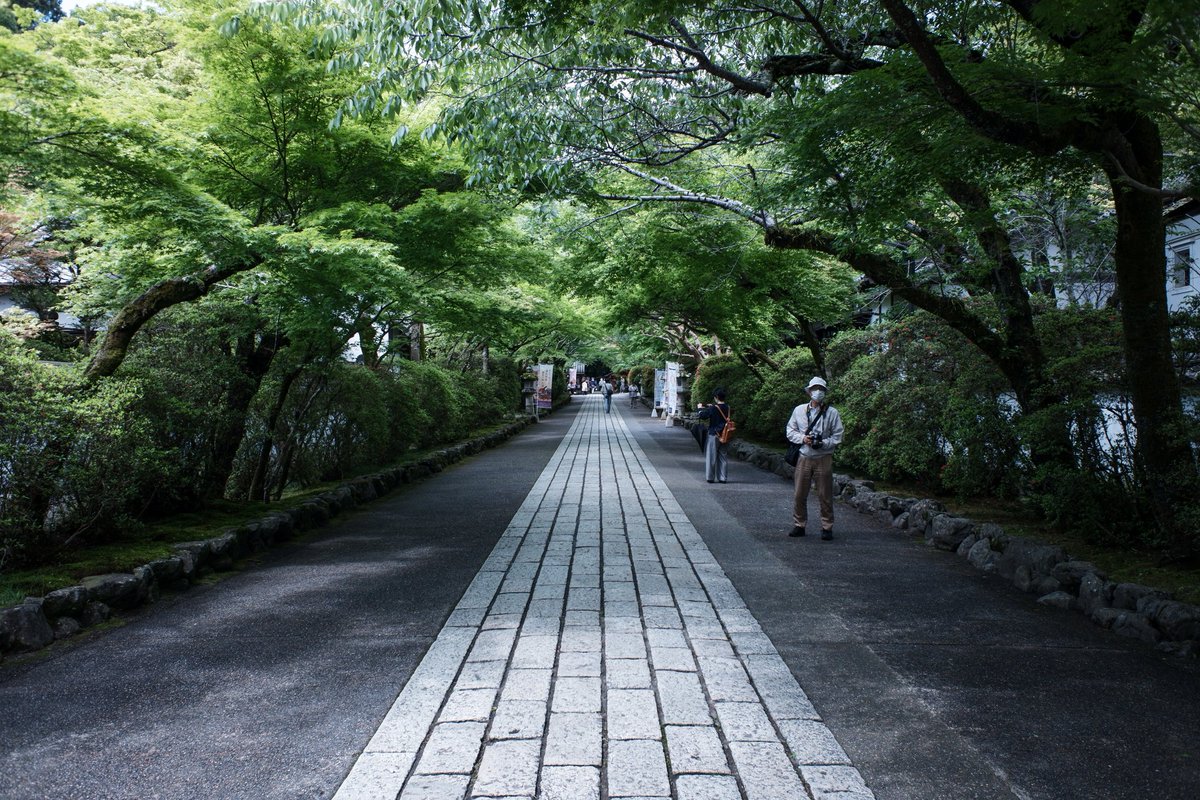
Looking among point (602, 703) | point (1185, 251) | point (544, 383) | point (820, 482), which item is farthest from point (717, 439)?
point (544, 383)

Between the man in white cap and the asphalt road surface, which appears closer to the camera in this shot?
the asphalt road surface

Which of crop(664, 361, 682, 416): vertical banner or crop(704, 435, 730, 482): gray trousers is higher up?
crop(664, 361, 682, 416): vertical banner

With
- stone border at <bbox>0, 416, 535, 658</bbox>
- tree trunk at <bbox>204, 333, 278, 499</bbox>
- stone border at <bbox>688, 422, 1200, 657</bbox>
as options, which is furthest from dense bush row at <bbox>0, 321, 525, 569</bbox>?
stone border at <bbox>688, 422, 1200, 657</bbox>

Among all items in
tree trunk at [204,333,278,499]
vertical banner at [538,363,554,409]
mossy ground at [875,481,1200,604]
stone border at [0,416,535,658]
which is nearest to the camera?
stone border at [0,416,535,658]

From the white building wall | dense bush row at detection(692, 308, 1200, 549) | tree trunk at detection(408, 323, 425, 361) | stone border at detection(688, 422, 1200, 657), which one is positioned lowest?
stone border at detection(688, 422, 1200, 657)

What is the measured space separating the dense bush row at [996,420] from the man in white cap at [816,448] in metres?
1.34

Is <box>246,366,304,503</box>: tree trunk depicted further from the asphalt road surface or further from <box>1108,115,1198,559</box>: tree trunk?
<box>1108,115,1198,559</box>: tree trunk

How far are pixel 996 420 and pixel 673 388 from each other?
24460 mm

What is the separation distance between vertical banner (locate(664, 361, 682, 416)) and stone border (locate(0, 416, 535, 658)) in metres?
22.2

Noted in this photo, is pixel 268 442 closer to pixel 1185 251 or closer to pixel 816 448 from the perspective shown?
pixel 816 448

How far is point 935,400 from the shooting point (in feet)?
30.3

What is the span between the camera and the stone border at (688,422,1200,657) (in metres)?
4.74

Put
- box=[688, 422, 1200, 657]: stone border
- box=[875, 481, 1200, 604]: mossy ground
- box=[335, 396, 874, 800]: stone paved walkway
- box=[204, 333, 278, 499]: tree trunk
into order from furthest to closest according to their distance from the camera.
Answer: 1. box=[204, 333, 278, 499]: tree trunk
2. box=[875, 481, 1200, 604]: mossy ground
3. box=[688, 422, 1200, 657]: stone border
4. box=[335, 396, 874, 800]: stone paved walkway

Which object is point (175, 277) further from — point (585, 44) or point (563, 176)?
point (585, 44)
